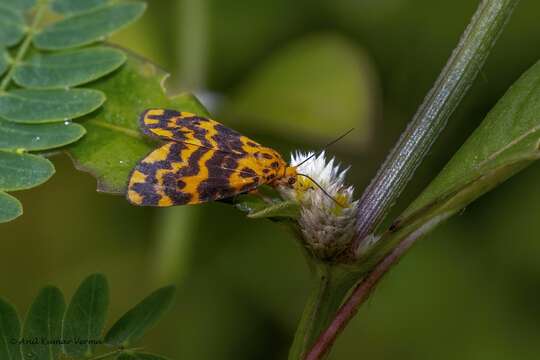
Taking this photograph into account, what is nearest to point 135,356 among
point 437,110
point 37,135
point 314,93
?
point 37,135

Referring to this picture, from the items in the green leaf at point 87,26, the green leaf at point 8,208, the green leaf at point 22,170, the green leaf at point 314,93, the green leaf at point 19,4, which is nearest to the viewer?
the green leaf at point 8,208

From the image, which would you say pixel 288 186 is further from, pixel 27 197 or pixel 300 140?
pixel 27 197

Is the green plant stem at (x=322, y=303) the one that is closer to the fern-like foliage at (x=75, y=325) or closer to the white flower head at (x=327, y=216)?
the white flower head at (x=327, y=216)

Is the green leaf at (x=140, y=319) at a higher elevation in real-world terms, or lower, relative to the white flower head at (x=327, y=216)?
lower

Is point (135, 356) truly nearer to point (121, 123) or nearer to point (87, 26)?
point (121, 123)

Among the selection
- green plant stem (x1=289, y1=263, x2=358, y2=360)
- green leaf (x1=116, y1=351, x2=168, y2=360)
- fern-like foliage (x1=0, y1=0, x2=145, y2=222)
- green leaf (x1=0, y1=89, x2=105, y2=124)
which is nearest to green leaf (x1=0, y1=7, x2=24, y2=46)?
fern-like foliage (x1=0, y1=0, x2=145, y2=222)

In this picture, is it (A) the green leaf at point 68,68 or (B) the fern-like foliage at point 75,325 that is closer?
(B) the fern-like foliage at point 75,325

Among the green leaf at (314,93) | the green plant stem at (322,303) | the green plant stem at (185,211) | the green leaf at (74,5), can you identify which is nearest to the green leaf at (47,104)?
the green leaf at (74,5)
